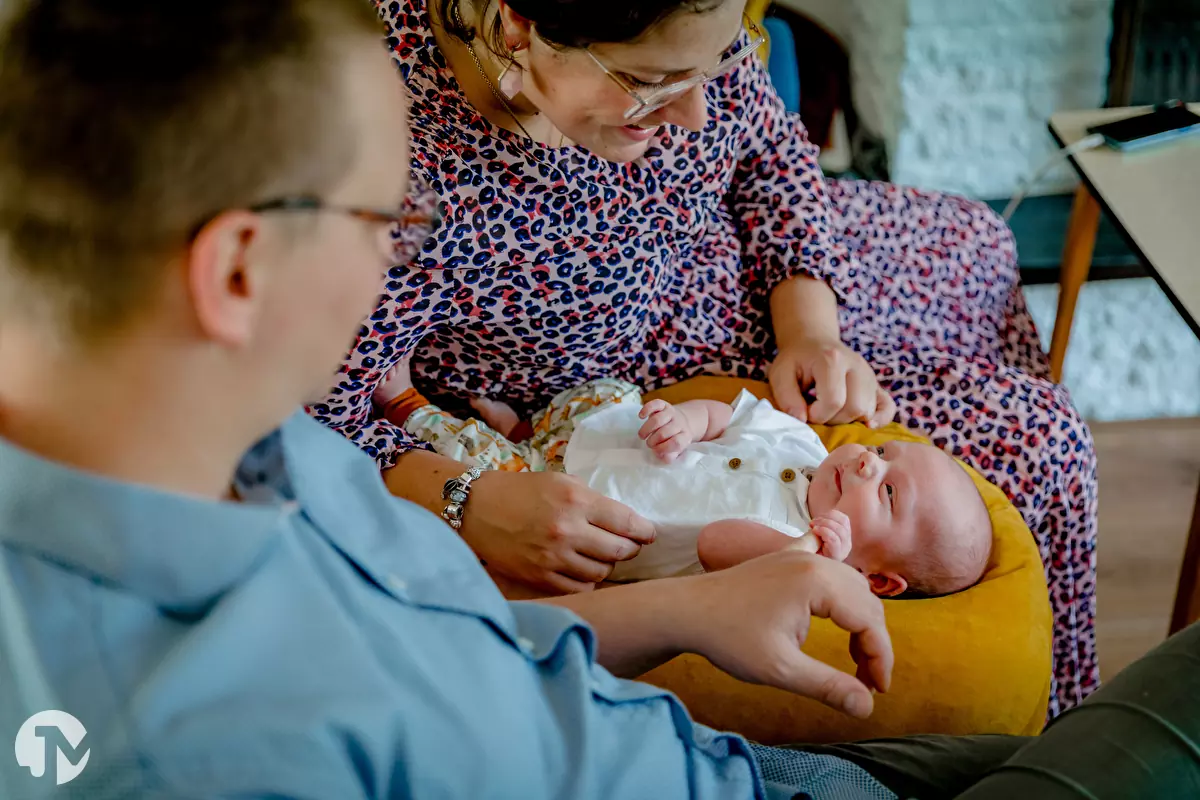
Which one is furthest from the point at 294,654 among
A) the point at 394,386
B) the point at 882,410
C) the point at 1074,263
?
the point at 1074,263

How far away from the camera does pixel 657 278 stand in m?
1.51

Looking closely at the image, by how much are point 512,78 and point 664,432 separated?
0.50 m

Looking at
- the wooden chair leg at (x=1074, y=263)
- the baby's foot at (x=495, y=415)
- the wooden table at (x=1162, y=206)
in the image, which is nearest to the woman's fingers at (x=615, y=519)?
the baby's foot at (x=495, y=415)

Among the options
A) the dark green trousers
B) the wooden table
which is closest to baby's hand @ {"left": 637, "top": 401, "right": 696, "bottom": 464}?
the dark green trousers

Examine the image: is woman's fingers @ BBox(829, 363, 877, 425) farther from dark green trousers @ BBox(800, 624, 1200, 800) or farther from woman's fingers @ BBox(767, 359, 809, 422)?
dark green trousers @ BBox(800, 624, 1200, 800)

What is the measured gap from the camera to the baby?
4.25 ft

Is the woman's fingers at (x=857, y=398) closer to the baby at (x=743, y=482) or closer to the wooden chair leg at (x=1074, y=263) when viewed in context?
the baby at (x=743, y=482)

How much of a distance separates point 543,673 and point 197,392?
39 centimetres

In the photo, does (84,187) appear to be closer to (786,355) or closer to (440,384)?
(440,384)

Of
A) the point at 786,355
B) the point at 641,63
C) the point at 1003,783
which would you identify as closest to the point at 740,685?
the point at 1003,783

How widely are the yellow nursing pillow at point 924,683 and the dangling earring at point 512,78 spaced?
2.35 ft

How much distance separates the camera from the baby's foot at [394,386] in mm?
1451

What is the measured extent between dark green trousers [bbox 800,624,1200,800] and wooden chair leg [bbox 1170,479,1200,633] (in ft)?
3.04

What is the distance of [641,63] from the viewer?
1082 mm
